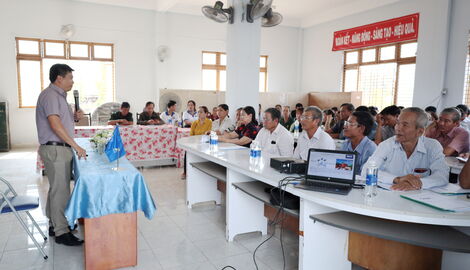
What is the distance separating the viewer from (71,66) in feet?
29.0

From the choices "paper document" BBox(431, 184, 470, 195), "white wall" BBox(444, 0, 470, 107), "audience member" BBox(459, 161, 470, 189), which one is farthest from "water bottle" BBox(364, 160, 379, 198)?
"white wall" BBox(444, 0, 470, 107)

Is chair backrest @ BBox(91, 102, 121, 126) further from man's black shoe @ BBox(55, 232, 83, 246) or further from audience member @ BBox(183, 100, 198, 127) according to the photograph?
man's black shoe @ BBox(55, 232, 83, 246)

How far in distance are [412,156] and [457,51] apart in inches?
229

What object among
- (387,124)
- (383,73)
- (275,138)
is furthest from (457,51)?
(275,138)

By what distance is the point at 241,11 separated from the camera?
5.50m

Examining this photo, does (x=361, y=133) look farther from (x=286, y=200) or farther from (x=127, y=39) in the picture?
(x=127, y=39)

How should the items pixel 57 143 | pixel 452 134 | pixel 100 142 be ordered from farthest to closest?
pixel 452 134 → pixel 100 142 → pixel 57 143

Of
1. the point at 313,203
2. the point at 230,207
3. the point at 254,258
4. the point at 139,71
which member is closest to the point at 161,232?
the point at 230,207

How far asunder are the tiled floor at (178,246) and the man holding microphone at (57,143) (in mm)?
268

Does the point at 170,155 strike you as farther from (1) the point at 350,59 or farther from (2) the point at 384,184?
(1) the point at 350,59

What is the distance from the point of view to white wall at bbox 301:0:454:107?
7.02m

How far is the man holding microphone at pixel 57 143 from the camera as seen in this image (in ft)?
8.80

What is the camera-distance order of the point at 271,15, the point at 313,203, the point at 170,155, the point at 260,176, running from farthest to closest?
the point at 170,155 → the point at 271,15 → the point at 260,176 → the point at 313,203

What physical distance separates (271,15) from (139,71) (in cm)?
506
